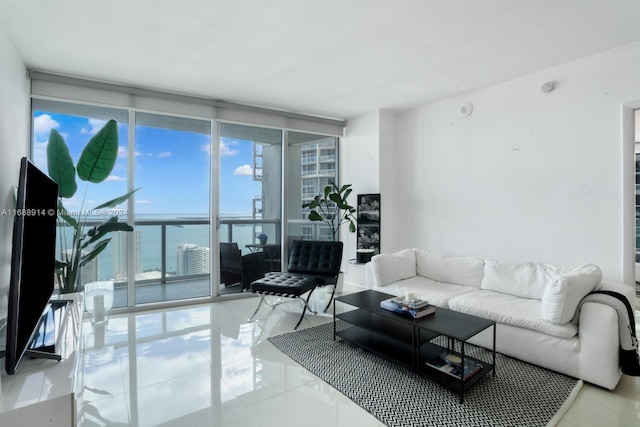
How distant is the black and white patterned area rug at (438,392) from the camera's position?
6.12 feet

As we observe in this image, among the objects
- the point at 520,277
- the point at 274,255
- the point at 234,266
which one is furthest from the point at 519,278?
the point at 234,266

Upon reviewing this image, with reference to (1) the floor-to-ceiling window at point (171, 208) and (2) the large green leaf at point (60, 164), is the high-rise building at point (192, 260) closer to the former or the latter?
(1) the floor-to-ceiling window at point (171, 208)

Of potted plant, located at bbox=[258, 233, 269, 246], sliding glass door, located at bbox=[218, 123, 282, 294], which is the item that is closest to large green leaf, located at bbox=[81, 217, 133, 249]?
sliding glass door, located at bbox=[218, 123, 282, 294]

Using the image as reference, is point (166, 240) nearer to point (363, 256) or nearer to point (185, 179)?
point (185, 179)

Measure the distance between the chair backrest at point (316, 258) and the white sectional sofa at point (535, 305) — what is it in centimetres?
52

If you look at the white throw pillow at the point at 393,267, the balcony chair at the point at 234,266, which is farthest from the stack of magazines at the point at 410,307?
the balcony chair at the point at 234,266

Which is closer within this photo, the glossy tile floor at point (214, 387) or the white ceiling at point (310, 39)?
the glossy tile floor at point (214, 387)

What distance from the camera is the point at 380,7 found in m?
2.30

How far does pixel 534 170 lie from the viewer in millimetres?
3418

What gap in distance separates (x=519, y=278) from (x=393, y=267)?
3.95 ft

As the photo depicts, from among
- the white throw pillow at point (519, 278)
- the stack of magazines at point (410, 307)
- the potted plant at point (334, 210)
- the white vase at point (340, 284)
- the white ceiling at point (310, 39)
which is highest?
the white ceiling at point (310, 39)

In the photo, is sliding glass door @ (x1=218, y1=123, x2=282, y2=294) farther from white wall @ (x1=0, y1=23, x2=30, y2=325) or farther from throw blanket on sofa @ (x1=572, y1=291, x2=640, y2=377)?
throw blanket on sofa @ (x1=572, y1=291, x2=640, y2=377)

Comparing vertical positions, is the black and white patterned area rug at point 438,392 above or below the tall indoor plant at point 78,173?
below

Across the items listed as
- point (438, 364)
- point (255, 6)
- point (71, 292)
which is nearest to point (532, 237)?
point (438, 364)
